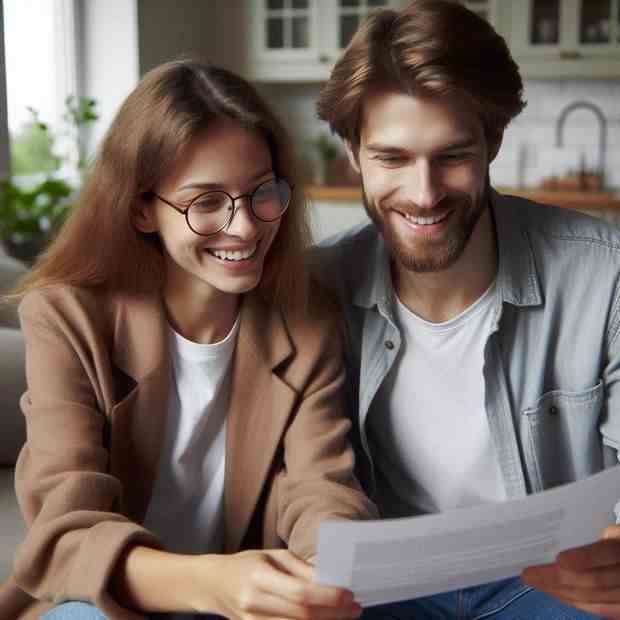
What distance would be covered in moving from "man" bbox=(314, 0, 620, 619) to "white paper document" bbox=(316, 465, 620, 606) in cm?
39

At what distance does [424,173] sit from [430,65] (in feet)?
0.54

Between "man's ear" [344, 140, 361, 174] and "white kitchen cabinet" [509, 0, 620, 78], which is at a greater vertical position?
"white kitchen cabinet" [509, 0, 620, 78]

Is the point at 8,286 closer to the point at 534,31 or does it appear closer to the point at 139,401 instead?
the point at 139,401

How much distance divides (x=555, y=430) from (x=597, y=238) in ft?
1.08

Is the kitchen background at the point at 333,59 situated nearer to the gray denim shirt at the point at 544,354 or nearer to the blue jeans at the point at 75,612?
the gray denim shirt at the point at 544,354

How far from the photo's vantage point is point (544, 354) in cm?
162

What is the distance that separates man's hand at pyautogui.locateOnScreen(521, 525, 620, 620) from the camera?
49.4 inches

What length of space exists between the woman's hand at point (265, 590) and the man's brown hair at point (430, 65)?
76 cm

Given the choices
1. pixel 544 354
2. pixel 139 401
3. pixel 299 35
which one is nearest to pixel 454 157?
pixel 544 354

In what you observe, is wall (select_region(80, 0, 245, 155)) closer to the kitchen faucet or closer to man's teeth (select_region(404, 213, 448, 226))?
the kitchen faucet

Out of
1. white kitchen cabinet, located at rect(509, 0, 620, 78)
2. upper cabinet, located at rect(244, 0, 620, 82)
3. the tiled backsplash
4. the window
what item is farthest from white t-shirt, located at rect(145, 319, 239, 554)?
white kitchen cabinet, located at rect(509, 0, 620, 78)

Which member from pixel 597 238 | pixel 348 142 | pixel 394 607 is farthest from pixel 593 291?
pixel 394 607

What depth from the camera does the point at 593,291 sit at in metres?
1.61

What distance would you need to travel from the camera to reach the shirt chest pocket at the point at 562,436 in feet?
5.31
